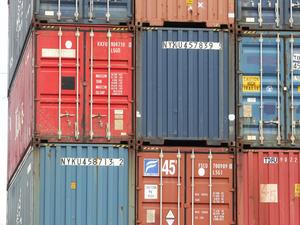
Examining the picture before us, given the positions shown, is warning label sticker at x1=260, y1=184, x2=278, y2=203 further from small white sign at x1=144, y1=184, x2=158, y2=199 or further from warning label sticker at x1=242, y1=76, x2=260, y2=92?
small white sign at x1=144, y1=184, x2=158, y2=199

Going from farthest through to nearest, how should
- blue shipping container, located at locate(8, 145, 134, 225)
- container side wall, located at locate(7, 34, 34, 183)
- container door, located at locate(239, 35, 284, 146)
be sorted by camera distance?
1. container side wall, located at locate(7, 34, 34, 183)
2. container door, located at locate(239, 35, 284, 146)
3. blue shipping container, located at locate(8, 145, 134, 225)

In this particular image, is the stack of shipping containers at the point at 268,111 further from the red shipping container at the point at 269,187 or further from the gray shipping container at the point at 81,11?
the gray shipping container at the point at 81,11

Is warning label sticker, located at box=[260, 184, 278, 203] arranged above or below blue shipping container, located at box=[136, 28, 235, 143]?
below

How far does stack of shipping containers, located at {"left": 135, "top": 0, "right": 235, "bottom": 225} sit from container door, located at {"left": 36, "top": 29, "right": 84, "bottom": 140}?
4.17 feet

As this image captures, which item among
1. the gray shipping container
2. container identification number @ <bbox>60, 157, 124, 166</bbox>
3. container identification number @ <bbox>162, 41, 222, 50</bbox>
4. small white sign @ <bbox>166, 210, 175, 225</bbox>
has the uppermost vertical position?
the gray shipping container

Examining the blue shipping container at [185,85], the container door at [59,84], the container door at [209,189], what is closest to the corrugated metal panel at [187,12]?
the blue shipping container at [185,85]

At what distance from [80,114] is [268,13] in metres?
4.66

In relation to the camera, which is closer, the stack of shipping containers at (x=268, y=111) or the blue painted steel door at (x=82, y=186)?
the blue painted steel door at (x=82, y=186)

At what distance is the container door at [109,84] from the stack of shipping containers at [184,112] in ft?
0.85

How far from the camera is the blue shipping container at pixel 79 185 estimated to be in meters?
21.4

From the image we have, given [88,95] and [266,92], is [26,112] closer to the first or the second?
[88,95]

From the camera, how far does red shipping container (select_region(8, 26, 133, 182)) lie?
71.4 feet

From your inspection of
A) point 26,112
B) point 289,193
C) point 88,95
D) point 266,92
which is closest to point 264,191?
point 289,193

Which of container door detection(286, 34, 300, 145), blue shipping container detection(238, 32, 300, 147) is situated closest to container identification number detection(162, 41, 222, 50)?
blue shipping container detection(238, 32, 300, 147)
